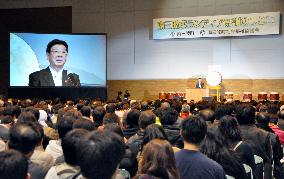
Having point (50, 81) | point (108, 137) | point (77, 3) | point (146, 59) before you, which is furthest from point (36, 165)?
point (77, 3)

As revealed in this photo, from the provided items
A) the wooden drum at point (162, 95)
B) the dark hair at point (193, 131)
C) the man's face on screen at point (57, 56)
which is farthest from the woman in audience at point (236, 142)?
the man's face on screen at point (57, 56)

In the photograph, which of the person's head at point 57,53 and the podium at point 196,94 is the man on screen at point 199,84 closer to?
the podium at point 196,94

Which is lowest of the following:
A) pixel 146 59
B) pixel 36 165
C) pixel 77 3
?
pixel 36 165

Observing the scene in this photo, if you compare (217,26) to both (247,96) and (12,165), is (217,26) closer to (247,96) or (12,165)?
(247,96)

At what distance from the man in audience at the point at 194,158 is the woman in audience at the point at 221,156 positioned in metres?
0.15

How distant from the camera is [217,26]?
611 inches

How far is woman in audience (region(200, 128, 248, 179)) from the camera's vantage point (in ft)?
9.58

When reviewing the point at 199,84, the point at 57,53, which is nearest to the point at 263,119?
the point at 199,84

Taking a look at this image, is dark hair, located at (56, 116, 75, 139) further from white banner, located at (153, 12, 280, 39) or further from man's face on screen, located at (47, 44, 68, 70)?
white banner, located at (153, 12, 280, 39)

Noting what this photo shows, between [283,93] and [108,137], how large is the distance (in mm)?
13768

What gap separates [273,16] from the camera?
14734mm

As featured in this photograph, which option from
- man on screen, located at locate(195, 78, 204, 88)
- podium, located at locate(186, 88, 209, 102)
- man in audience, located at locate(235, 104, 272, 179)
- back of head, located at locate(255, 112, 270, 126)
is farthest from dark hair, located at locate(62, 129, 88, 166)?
man on screen, located at locate(195, 78, 204, 88)

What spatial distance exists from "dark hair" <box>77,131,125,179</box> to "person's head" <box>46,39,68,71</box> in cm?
1384

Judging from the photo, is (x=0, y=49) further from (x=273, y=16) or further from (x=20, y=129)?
(x=20, y=129)
